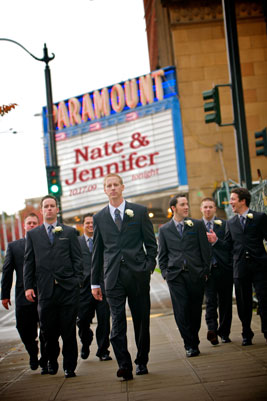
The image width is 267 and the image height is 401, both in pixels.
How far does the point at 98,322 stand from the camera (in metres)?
9.91

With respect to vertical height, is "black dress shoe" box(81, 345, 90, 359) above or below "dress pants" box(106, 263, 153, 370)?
below

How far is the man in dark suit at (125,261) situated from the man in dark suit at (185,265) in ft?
4.05

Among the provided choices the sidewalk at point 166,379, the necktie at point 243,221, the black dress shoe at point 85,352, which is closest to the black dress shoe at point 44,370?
the sidewalk at point 166,379

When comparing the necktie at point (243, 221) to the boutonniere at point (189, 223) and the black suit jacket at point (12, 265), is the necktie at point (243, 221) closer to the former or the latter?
the boutonniere at point (189, 223)

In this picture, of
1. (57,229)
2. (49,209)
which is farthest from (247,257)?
(49,209)

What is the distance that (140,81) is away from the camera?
113ft

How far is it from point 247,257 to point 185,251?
85cm

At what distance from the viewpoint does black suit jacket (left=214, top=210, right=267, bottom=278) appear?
30.4ft

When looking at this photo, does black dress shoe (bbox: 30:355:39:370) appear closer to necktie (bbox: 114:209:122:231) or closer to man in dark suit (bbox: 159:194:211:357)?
man in dark suit (bbox: 159:194:211:357)

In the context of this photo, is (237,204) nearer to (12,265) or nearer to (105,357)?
(105,357)

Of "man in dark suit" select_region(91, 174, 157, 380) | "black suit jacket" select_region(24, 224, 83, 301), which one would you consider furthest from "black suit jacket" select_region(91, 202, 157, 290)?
"black suit jacket" select_region(24, 224, 83, 301)

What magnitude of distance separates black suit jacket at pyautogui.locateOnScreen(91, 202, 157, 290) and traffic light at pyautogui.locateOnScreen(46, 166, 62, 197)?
1173cm

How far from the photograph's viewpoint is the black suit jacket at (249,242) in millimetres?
9273

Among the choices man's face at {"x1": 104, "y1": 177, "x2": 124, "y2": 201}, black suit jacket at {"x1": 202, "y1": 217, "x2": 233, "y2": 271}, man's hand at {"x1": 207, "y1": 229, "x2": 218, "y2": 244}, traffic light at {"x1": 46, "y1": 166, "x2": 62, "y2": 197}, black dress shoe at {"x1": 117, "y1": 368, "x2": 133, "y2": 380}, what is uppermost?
traffic light at {"x1": 46, "y1": 166, "x2": 62, "y2": 197}
